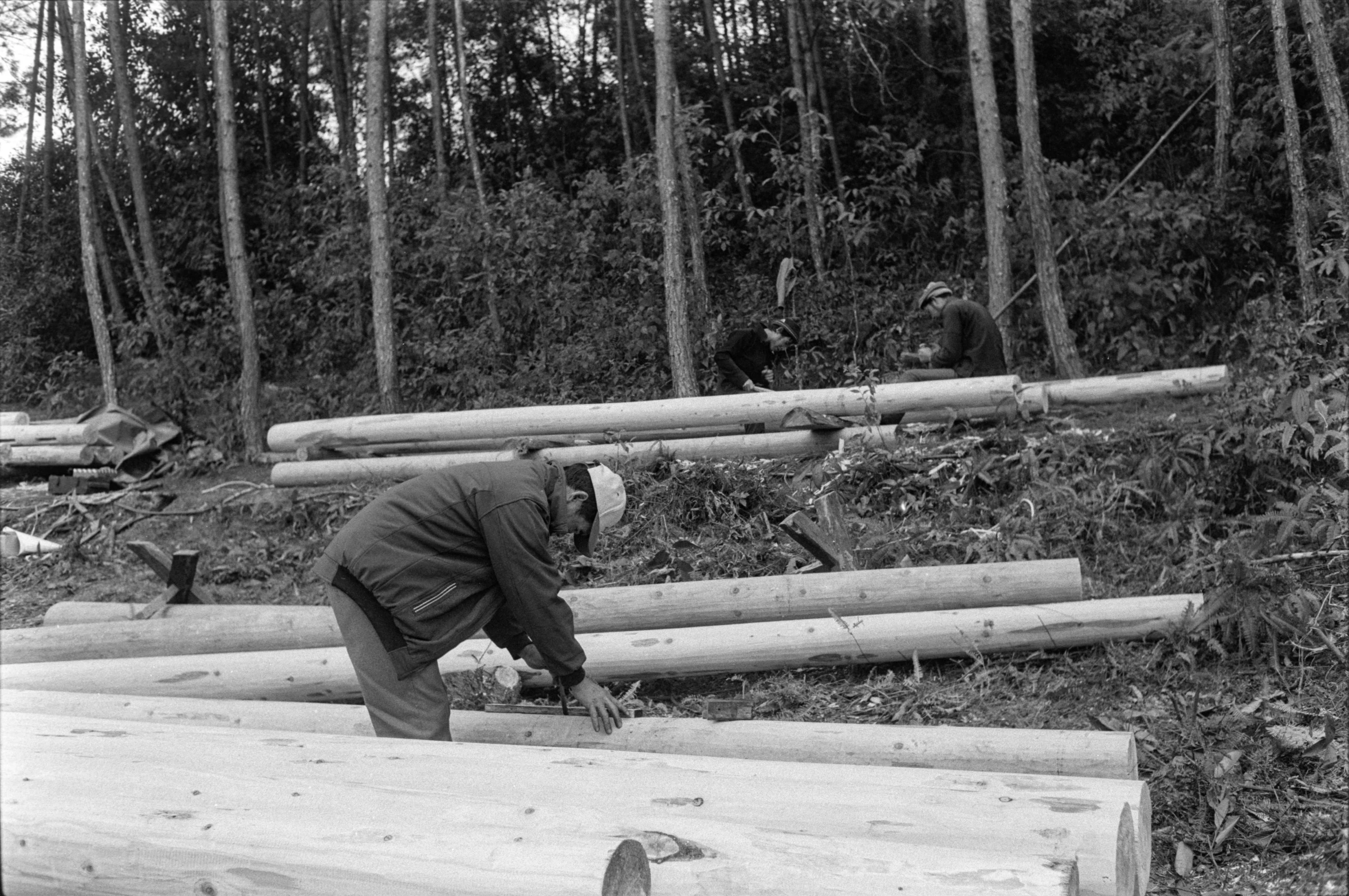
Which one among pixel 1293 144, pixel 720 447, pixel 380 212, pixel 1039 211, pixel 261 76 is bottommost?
pixel 720 447

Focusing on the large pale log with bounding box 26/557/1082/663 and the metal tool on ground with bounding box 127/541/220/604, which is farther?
the metal tool on ground with bounding box 127/541/220/604

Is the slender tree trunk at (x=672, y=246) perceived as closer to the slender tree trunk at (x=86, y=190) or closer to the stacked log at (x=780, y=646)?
the stacked log at (x=780, y=646)

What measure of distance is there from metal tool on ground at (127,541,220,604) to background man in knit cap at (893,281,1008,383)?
5.66m

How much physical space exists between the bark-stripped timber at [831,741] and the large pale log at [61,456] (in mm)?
8083

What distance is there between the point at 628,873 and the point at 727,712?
200 centimetres

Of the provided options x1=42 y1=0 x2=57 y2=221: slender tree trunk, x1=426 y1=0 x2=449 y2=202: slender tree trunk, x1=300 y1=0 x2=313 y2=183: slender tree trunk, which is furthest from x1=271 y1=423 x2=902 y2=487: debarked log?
x1=42 y1=0 x2=57 y2=221: slender tree trunk

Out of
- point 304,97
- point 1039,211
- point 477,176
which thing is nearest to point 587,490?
point 1039,211

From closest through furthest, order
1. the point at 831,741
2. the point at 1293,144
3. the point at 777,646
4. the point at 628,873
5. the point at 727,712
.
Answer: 1. the point at 628,873
2. the point at 831,741
3. the point at 727,712
4. the point at 777,646
5. the point at 1293,144

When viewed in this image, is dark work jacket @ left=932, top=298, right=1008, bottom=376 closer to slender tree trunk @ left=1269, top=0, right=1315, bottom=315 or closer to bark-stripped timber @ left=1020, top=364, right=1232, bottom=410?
bark-stripped timber @ left=1020, top=364, right=1232, bottom=410

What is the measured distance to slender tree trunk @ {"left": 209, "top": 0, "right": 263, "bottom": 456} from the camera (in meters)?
12.9

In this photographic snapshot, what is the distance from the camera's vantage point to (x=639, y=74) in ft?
57.5

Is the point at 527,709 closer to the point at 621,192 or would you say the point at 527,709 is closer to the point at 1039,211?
the point at 1039,211

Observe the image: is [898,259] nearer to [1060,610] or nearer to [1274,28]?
[1274,28]

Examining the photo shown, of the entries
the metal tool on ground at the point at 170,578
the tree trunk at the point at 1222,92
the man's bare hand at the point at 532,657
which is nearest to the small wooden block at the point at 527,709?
the man's bare hand at the point at 532,657
